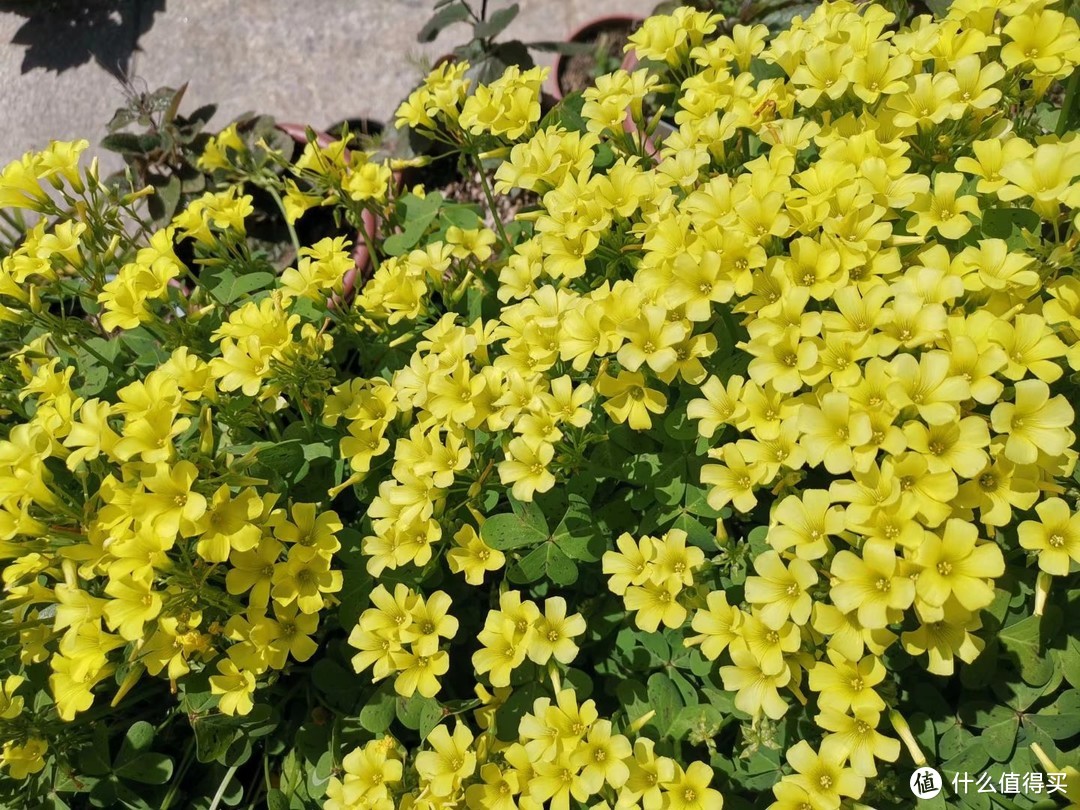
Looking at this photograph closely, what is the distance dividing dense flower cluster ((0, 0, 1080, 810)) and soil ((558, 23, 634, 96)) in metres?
1.68

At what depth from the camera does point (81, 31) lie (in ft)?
15.4

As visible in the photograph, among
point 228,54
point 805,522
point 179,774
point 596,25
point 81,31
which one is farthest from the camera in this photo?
point 81,31

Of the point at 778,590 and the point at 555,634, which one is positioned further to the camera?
the point at 555,634

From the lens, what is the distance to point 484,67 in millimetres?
3344

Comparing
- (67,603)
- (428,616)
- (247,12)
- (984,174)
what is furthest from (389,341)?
(247,12)

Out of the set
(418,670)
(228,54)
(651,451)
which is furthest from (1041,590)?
(228,54)

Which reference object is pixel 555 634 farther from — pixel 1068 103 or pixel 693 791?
pixel 1068 103

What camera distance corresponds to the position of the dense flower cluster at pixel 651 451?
1462 millimetres

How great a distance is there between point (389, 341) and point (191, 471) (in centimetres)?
86

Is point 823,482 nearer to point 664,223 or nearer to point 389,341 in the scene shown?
point 664,223

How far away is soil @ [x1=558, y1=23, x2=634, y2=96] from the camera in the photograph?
3811 mm

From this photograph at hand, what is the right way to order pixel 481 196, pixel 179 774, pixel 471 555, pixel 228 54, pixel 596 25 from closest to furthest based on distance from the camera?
pixel 471 555, pixel 179 774, pixel 481 196, pixel 596 25, pixel 228 54

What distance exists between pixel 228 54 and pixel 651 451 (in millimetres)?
3887

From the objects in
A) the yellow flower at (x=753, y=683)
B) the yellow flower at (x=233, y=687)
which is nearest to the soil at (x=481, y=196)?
the yellow flower at (x=233, y=687)
